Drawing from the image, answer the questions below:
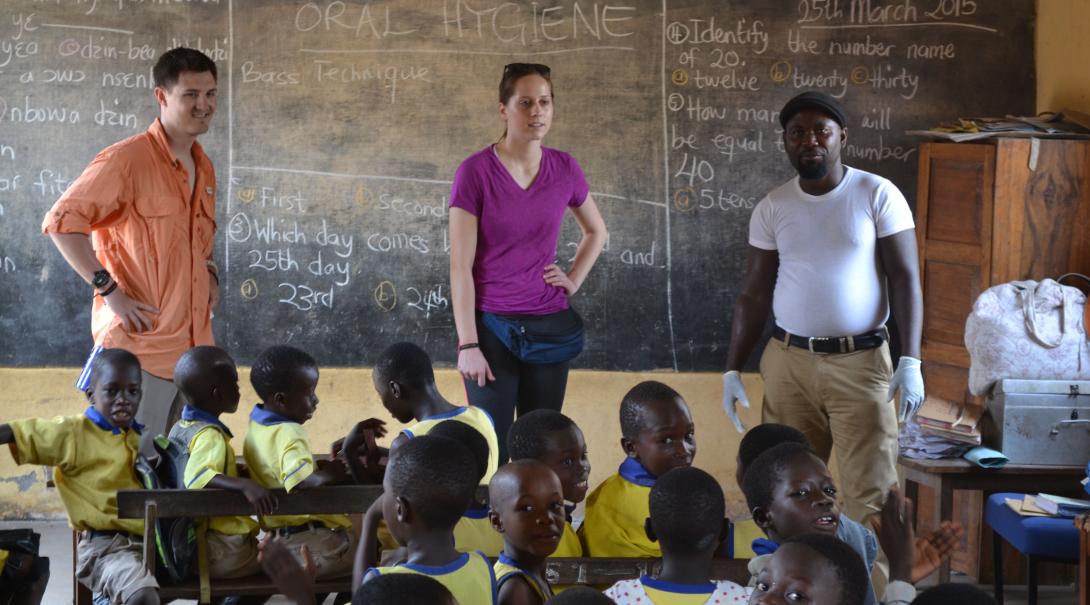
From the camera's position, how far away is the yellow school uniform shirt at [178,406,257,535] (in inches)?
126

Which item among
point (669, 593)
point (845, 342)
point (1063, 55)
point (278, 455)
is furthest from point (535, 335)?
point (1063, 55)

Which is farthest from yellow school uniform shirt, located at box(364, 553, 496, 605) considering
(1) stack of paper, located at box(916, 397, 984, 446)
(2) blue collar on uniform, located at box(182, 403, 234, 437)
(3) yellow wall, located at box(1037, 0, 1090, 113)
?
(3) yellow wall, located at box(1037, 0, 1090, 113)

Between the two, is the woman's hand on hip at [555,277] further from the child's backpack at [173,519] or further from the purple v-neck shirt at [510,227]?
the child's backpack at [173,519]

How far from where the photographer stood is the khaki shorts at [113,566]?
122 inches

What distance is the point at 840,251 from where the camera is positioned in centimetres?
394

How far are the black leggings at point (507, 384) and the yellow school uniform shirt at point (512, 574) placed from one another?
61.8 inches

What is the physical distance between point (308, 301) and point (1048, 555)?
3109 mm

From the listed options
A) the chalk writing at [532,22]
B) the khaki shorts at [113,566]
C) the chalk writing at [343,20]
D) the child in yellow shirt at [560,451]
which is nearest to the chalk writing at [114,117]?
the chalk writing at [343,20]

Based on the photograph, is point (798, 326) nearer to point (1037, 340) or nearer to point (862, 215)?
point (862, 215)

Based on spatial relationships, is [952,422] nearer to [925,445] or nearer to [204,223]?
[925,445]

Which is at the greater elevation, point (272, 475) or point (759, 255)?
point (759, 255)

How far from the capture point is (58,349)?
5648 millimetres

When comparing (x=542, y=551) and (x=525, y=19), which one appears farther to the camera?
(x=525, y=19)

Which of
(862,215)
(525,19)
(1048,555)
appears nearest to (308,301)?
(525,19)
